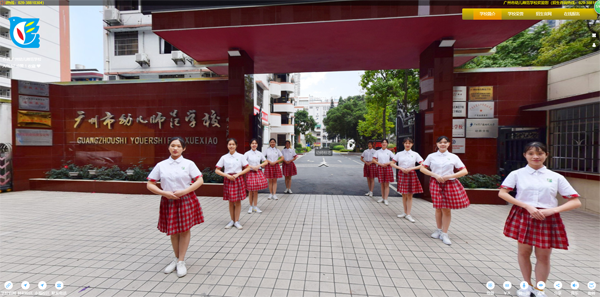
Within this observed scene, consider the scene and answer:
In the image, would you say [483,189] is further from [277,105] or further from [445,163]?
[277,105]

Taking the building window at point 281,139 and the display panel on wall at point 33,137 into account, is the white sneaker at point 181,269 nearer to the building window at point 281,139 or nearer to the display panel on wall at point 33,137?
the display panel on wall at point 33,137

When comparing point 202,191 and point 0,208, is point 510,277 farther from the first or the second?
point 0,208

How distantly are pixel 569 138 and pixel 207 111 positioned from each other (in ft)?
34.2

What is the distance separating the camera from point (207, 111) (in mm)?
8102

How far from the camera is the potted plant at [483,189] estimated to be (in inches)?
247

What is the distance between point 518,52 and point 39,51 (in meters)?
46.8

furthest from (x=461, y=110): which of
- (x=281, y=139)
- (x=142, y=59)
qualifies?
(x=281, y=139)

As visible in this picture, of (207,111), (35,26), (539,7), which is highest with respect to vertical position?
(35,26)

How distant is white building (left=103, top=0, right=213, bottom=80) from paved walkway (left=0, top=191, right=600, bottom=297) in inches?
556

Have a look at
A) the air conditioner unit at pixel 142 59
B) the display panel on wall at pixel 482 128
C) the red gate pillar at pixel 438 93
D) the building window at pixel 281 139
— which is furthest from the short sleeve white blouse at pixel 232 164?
the building window at pixel 281 139

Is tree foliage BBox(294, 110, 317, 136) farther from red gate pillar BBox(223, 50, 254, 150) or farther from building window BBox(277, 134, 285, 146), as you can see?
red gate pillar BBox(223, 50, 254, 150)

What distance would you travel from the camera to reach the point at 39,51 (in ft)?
91.1

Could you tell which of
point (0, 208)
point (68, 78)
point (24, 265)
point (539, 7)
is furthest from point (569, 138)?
point (68, 78)

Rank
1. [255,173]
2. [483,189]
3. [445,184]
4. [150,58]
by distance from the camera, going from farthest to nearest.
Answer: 1. [150,58]
2. [483,189]
3. [255,173]
4. [445,184]
